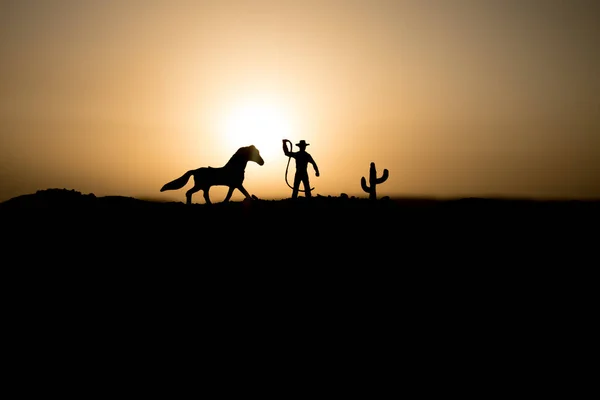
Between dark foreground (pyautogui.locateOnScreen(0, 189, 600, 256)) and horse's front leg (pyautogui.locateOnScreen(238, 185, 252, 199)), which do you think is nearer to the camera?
dark foreground (pyautogui.locateOnScreen(0, 189, 600, 256))

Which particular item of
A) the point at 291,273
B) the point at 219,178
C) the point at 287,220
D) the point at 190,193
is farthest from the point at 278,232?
the point at 190,193

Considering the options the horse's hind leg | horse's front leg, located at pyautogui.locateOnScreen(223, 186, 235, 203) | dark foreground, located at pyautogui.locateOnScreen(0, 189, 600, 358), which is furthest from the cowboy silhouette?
the horse's hind leg

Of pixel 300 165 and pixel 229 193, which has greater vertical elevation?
pixel 300 165

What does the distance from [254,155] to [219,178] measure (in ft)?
4.88

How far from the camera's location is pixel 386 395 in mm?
→ 9180

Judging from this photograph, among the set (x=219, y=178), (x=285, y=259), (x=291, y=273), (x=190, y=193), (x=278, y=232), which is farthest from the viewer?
(x=190, y=193)

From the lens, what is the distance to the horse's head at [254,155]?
52.3 feet

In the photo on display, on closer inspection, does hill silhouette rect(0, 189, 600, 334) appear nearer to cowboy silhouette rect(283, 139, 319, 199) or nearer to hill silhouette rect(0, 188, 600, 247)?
hill silhouette rect(0, 188, 600, 247)

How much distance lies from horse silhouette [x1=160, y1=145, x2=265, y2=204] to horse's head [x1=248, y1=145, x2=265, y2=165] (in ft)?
0.83

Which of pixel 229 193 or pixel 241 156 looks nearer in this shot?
pixel 229 193

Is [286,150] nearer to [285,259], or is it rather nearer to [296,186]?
[296,186]

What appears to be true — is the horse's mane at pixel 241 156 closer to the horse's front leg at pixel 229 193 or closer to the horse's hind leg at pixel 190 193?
the horse's front leg at pixel 229 193

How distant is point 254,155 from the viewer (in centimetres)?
1606

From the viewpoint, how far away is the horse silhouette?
50.1ft
